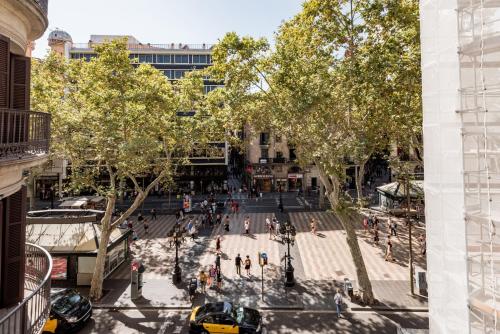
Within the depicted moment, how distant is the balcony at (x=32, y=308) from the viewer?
14.8ft

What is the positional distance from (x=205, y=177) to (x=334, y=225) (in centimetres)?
2492

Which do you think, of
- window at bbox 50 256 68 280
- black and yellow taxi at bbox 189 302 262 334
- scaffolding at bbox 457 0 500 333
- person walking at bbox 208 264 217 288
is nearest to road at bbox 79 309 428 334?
black and yellow taxi at bbox 189 302 262 334

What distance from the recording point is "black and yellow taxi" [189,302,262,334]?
A: 1302 cm

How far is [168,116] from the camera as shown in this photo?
60.3 feet

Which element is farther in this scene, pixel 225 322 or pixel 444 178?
pixel 225 322

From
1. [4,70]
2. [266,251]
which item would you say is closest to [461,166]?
[4,70]

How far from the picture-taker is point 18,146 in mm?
5320

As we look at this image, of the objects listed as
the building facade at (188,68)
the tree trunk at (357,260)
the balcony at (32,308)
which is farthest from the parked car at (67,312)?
the building facade at (188,68)

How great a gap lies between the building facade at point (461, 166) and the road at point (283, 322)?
7395mm

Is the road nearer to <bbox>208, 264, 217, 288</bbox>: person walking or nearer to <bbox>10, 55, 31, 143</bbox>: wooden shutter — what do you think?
<bbox>208, 264, 217, 288</bbox>: person walking

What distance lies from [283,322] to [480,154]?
421 inches

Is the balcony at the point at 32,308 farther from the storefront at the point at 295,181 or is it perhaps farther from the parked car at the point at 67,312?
the storefront at the point at 295,181

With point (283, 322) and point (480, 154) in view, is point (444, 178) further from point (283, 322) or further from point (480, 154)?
point (283, 322)

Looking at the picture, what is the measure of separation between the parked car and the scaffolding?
13.5m
